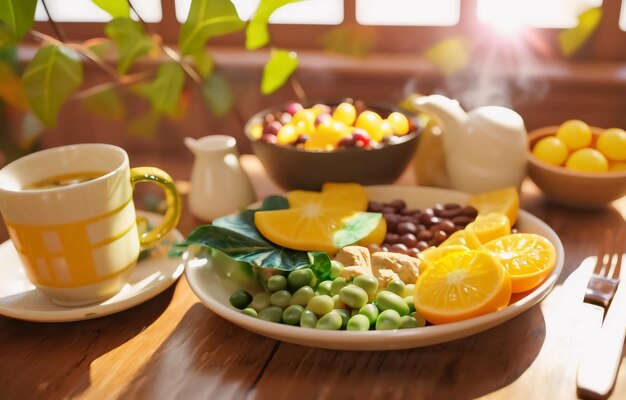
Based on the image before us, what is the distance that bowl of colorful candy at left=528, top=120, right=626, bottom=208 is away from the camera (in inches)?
39.0

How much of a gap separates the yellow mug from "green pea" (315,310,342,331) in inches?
10.0

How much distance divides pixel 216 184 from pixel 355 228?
0.90ft

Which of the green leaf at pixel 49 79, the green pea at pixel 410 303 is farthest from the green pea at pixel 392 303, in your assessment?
the green leaf at pixel 49 79

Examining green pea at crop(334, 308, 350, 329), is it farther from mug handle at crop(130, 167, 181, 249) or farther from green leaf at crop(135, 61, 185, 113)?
green leaf at crop(135, 61, 185, 113)

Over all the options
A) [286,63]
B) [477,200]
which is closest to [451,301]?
[477,200]

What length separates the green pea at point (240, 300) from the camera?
30.0 inches

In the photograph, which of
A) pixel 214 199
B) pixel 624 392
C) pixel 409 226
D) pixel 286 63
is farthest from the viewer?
pixel 286 63

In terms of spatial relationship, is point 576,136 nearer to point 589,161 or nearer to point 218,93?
point 589,161

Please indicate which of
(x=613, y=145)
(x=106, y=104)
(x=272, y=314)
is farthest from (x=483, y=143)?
(x=106, y=104)

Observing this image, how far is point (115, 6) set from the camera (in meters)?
1.06

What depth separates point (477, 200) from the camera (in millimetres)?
956

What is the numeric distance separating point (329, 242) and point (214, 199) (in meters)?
0.27

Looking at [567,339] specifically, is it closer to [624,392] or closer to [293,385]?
[624,392]

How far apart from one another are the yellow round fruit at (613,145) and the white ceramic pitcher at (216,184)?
0.54 metres
